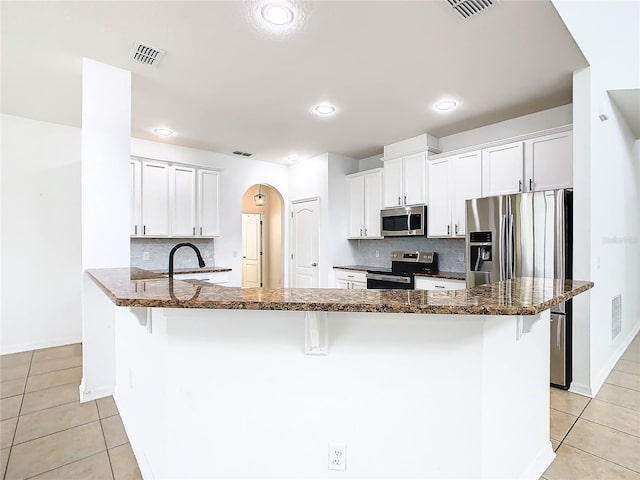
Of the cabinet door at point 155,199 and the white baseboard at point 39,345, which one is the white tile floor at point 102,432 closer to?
the white baseboard at point 39,345

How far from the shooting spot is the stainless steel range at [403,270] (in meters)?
4.29

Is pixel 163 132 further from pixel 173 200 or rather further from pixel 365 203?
pixel 365 203

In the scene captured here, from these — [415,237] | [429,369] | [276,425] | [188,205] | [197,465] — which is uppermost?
[188,205]

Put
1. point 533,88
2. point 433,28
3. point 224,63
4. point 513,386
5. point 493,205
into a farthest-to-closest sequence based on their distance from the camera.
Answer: point 493,205
point 533,88
point 224,63
point 433,28
point 513,386

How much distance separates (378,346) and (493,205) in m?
2.48

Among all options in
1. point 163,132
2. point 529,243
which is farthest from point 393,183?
point 163,132

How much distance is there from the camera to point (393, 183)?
4.71m

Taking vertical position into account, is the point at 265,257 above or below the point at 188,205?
below

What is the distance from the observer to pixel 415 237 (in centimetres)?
483

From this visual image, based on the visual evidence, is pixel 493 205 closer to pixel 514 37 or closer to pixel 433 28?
pixel 514 37

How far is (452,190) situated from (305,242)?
2528mm

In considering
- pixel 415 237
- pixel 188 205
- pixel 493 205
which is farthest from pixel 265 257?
Answer: pixel 493 205

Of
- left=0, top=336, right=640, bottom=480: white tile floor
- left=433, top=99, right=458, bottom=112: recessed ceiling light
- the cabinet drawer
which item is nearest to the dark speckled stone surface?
left=0, top=336, right=640, bottom=480: white tile floor

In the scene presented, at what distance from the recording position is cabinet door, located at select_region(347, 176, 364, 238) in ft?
17.3
